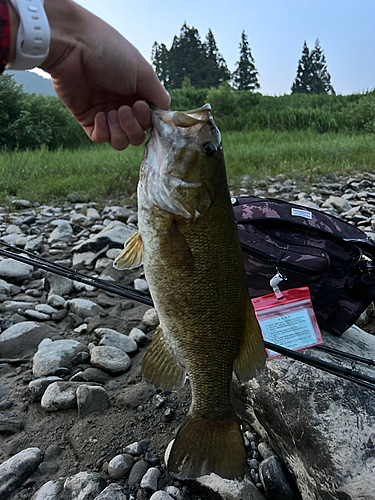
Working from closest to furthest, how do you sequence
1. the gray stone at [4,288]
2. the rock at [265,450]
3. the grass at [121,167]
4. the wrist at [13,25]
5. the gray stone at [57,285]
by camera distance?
the wrist at [13,25] < the rock at [265,450] < the gray stone at [4,288] < the gray stone at [57,285] < the grass at [121,167]

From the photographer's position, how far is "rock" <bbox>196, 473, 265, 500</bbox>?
1.93 metres

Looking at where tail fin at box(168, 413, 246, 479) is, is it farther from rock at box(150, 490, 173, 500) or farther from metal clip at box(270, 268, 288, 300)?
metal clip at box(270, 268, 288, 300)

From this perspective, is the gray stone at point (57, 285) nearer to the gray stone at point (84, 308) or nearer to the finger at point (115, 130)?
the gray stone at point (84, 308)

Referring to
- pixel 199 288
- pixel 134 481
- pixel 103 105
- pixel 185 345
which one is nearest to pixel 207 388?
pixel 185 345

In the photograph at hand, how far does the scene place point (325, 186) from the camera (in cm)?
836

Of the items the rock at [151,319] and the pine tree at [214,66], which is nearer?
the rock at [151,319]

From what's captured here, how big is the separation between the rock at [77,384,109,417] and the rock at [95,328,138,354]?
557 millimetres

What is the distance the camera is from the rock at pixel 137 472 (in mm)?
2043

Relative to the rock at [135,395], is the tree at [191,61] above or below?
above

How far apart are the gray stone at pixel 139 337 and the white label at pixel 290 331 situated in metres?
1.16

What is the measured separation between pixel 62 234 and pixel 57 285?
164 centimetres

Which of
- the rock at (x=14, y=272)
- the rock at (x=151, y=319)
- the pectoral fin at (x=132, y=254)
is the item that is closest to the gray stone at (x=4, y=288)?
the rock at (x=14, y=272)

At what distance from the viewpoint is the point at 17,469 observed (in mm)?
2006

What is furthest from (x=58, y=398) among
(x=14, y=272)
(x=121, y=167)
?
(x=121, y=167)
